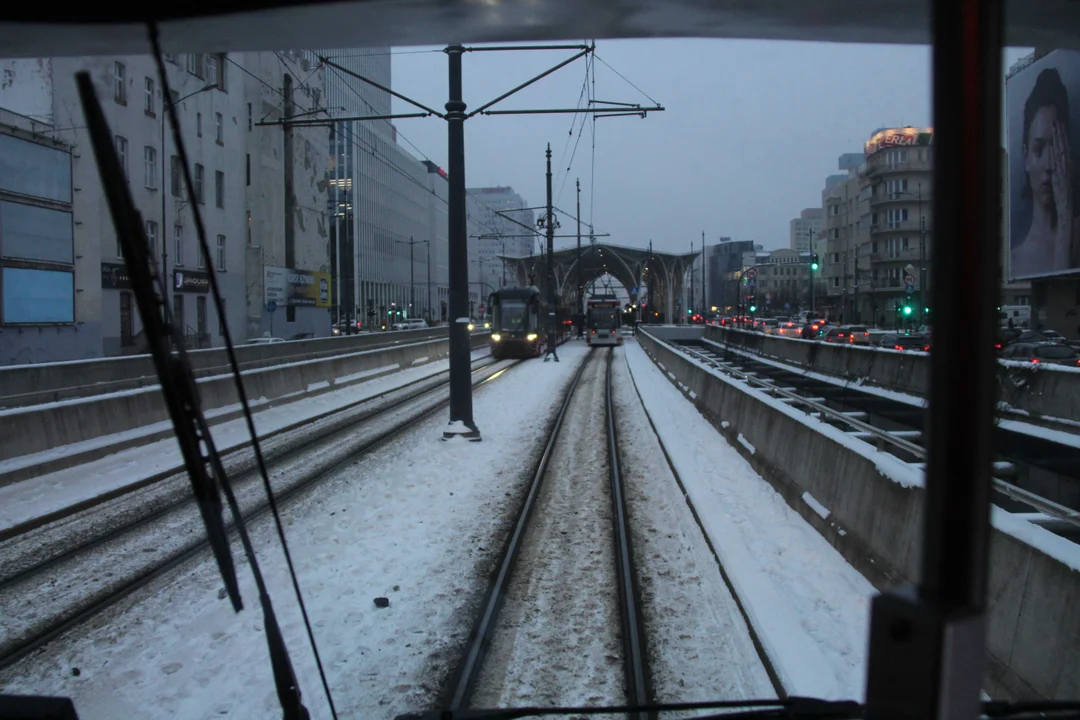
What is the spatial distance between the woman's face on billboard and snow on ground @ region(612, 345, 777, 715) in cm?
3731

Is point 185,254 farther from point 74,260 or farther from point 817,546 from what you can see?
point 817,546

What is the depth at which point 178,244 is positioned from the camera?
35031mm

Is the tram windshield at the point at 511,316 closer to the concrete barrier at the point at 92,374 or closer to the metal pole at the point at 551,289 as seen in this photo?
the metal pole at the point at 551,289

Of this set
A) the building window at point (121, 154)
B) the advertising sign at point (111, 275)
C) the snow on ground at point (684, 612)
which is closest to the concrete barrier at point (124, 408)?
the building window at point (121, 154)

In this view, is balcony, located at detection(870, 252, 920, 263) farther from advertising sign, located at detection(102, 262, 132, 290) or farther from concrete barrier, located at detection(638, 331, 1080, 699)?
advertising sign, located at detection(102, 262, 132, 290)

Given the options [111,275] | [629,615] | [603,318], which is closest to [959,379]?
[629,615]

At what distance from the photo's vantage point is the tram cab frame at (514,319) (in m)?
39.5

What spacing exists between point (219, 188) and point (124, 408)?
2607 cm

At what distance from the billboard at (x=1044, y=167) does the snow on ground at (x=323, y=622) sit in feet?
123

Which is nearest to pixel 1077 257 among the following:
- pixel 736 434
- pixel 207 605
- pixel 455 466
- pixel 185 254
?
pixel 736 434

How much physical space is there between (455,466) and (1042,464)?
813cm

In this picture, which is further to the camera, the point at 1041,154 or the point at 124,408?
the point at 1041,154

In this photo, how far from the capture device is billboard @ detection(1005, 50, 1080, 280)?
38250 mm

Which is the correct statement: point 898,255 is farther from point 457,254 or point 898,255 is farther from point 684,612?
point 684,612
